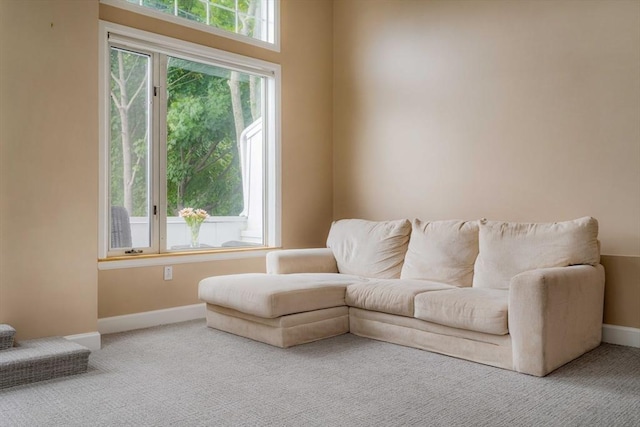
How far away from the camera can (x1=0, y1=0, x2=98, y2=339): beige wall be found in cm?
327

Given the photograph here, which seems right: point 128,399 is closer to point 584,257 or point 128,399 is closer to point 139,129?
point 139,129

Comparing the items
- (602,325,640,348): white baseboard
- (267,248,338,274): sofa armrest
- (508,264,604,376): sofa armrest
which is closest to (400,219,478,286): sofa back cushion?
(267,248,338,274): sofa armrest

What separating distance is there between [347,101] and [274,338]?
9.58ft

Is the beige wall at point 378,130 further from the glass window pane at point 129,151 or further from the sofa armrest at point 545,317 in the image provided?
the sofa armrest at point 545,317

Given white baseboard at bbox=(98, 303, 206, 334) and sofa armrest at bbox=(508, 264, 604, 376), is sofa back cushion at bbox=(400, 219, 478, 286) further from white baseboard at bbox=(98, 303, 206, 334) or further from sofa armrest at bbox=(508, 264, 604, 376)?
white baseboard at bbox=(98, 303, 206, 334)

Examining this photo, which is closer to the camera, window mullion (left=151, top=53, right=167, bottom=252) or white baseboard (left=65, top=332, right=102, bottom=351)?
white baseboard (left=65, top=332, right=102, bottom=351)

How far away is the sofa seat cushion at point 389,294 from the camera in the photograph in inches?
141

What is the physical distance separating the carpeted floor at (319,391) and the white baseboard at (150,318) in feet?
1.58

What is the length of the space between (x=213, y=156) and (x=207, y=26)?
44.8 inches

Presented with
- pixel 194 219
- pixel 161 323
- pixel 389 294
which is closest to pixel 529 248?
pixel 389 294

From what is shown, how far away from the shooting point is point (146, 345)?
3.70 m

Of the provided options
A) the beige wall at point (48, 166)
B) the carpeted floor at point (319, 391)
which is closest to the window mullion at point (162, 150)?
the beige wall at point (48, 166)

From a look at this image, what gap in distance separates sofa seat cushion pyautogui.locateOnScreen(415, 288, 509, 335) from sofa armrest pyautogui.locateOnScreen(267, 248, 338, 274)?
1.34 m

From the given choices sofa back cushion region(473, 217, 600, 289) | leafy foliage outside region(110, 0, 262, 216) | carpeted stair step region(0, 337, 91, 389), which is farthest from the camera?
leafy foliage outside region(110, 0, 262, 216)
